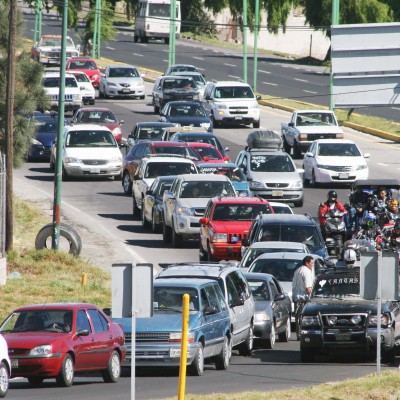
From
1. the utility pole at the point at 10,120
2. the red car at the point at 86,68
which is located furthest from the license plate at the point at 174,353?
the red car at the point at 86,68

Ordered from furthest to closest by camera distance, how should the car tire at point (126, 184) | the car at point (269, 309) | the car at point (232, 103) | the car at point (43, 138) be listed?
the car at point (232, 103), the car at point (43, 138), the car tire at point (126, 184), the car at point (269, 309)

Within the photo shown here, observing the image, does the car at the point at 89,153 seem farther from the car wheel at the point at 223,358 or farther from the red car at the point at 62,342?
the red car at the point at 62,342

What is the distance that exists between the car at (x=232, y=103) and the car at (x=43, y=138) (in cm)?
1026

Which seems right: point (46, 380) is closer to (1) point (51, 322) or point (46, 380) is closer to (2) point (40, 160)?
(1) point (51, 322)

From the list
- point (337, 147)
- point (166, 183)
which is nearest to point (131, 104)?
point (337, 147)

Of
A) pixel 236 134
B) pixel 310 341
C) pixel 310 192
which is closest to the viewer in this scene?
pixel 310 341

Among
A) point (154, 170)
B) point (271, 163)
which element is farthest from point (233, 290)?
point (271, 163)

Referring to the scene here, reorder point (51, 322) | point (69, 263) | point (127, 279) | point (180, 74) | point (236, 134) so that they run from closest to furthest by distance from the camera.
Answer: point (127, 279), point (51, 322), point (69, 263), point (236, 134), point (180, 74)

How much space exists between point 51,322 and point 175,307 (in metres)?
2.01

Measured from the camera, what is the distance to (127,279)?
53.5 ft

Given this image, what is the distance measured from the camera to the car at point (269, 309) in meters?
24.7

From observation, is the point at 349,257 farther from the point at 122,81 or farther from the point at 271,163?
the point at 122,81

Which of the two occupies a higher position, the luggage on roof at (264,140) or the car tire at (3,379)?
the car tire at (3,379)

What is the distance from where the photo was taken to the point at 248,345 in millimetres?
23906
